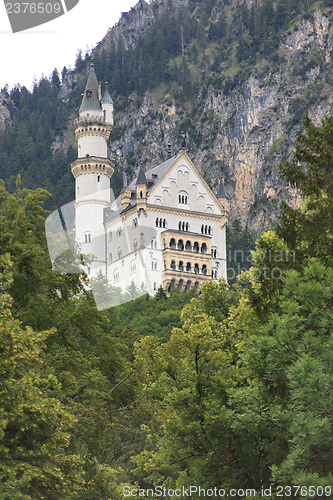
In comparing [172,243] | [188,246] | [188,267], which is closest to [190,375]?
[188,267]

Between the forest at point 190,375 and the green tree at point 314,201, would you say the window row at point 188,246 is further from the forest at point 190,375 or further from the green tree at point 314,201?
the green tree at point 314,201

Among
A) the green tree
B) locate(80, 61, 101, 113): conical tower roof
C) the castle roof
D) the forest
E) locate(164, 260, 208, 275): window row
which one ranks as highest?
locate(80, 61, 101, 113): conical tower roof

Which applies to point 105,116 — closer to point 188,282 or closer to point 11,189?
point 188,282

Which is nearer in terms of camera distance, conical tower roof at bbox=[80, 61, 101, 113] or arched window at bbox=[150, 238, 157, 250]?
arched window at bbox=[150, 238, 157, 250]

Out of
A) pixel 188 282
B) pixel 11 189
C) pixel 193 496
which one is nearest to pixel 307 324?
pixel 193 496

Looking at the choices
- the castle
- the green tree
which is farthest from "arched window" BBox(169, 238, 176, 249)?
the green tree

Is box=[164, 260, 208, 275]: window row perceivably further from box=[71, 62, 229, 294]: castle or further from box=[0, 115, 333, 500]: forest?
box=[0, 115, 333, 500]: forest

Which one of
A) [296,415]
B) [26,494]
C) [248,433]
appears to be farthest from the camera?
[248,433]

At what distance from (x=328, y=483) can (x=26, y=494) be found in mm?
8257

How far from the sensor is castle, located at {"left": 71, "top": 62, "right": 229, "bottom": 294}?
111 meters

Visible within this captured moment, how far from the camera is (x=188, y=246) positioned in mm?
113438

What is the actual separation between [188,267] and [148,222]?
670 cm

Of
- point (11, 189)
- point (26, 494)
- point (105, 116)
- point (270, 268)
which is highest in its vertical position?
point (11, 189)

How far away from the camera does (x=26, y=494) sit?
26250mm
